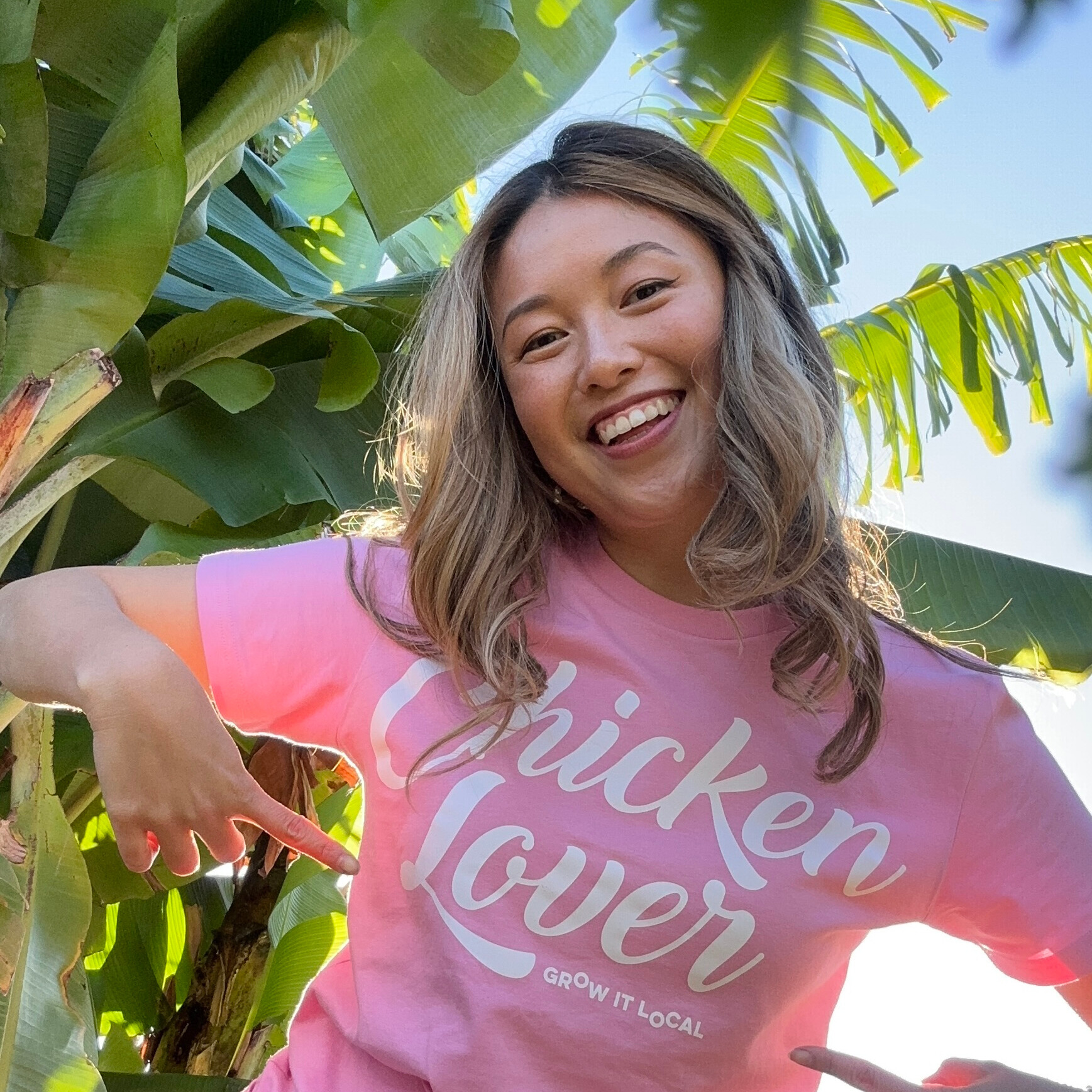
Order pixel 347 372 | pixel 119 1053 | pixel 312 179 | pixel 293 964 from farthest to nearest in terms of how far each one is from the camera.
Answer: pixel 312 179
pixel 119 1053
pixel 293 964
pixel 347 372

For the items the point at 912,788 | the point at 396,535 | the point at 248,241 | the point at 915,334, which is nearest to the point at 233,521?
the point at 396,535

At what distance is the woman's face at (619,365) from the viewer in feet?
3.55

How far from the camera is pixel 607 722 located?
1039 mm

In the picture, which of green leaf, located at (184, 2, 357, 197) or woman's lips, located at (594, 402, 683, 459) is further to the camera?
green leaf, located at (184, 2, 357, 197)

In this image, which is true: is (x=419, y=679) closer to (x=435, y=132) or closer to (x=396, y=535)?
(x=396, y=535)

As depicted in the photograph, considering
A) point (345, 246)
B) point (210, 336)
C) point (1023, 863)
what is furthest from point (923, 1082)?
point (345, 246)

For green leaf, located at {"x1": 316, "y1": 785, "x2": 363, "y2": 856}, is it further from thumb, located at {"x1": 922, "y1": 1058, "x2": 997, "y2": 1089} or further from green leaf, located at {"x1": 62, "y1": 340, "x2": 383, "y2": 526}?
thumb, located at {"x1": 922, "y1": 1058, "x2": 997, "y2": 1089}

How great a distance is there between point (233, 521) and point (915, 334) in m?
1.55

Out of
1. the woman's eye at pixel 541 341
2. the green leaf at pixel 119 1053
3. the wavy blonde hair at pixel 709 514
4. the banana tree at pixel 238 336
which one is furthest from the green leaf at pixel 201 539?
the green leaf at pixel 119 1053

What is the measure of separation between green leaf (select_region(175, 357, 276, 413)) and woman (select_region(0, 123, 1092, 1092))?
54 cm

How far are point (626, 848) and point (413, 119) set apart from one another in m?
1.17

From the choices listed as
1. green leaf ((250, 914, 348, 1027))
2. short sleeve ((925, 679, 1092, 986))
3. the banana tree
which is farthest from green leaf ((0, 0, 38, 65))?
green leaf ((250, 914, 348, 1027))

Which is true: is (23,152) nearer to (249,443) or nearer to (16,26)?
(16,26)

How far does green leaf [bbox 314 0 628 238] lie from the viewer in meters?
1.69
